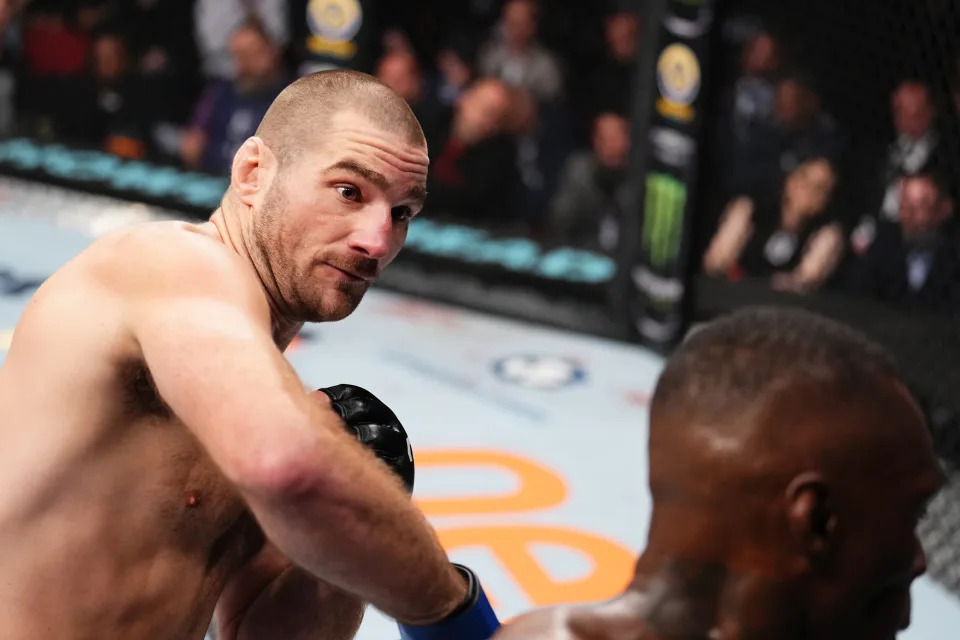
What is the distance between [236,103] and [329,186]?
435cm

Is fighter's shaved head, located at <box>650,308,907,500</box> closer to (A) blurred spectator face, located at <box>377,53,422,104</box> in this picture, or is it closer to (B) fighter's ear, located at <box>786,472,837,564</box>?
(B) fighter's ear, located at <box>786,472,837,564</box>

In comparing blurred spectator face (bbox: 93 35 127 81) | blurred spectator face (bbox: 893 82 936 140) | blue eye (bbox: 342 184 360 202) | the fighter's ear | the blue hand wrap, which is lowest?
blurred spectator face (bbox: 93 35 127 81)

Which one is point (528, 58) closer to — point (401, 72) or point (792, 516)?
point (401, 72)

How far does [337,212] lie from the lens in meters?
1.38

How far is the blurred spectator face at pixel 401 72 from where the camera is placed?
4746 mm

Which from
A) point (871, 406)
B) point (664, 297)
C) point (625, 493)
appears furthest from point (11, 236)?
point (871, 406)

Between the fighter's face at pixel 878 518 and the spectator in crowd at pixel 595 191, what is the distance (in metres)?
3.54

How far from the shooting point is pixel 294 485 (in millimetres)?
1038

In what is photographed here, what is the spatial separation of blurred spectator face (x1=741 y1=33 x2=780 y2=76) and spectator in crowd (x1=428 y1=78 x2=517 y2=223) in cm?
106

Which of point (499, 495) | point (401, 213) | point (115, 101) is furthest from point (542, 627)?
point (115, 101)

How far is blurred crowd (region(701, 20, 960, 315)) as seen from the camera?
3377 millimetres

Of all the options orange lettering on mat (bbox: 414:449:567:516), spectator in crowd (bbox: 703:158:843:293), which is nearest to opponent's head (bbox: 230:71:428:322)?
orange lettering on mat (bbox: 414:449:567:516)

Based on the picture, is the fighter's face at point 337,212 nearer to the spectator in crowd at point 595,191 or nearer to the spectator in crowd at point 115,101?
the spectator in crowd at point 595,191

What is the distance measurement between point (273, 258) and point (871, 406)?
808mm
